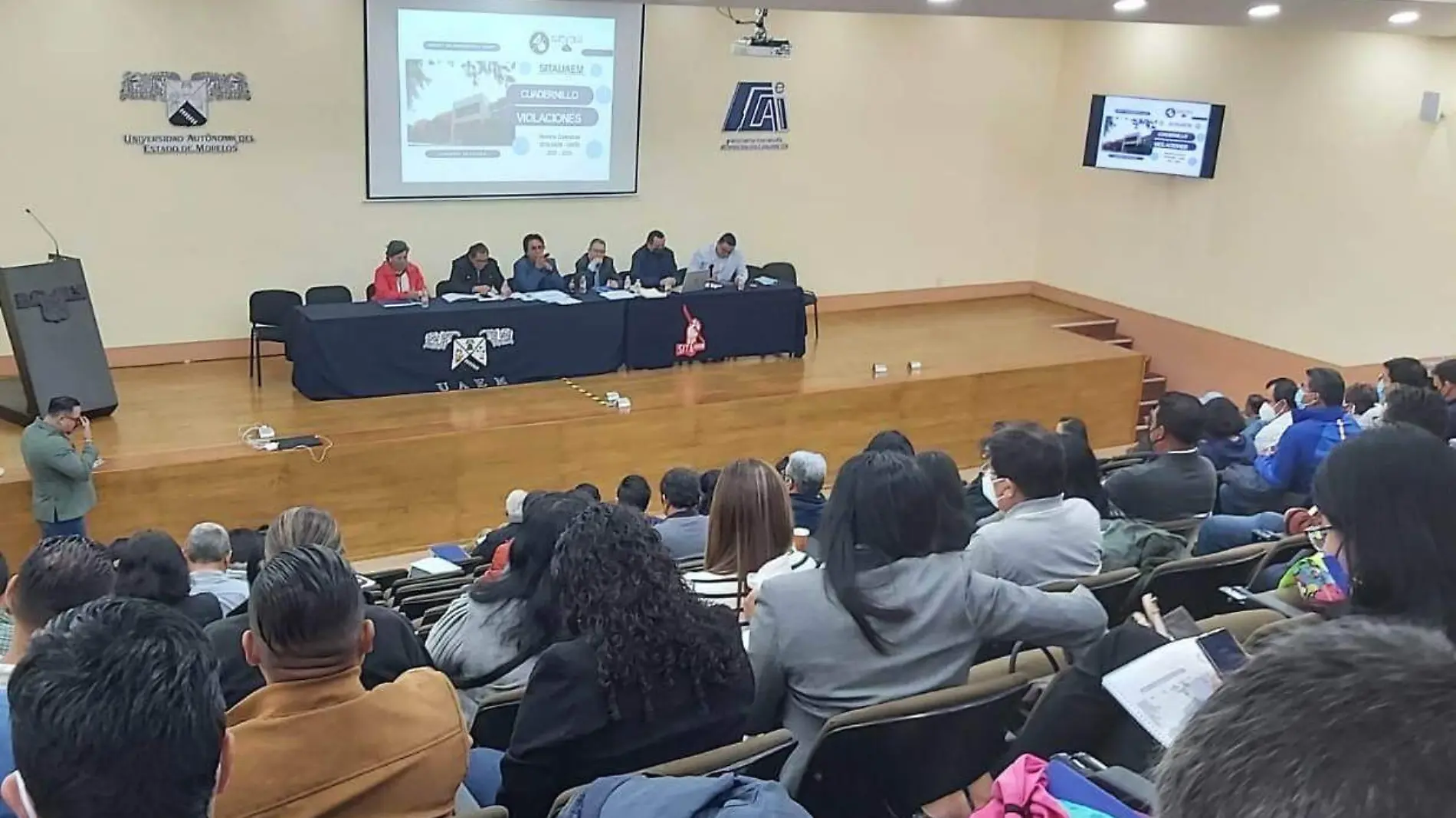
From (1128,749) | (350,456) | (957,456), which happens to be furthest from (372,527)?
(1128,749)

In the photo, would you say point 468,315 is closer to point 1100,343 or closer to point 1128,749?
point 1100,343

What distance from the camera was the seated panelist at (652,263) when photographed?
1004cm

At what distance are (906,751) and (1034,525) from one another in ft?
4.73

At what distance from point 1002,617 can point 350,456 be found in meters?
5.45

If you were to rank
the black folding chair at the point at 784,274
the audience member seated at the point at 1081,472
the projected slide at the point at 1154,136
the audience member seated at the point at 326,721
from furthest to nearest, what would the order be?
the black folding chair at the point at 784,274, the projected slide at the point at 1154,136, the audience member seated at the point at 1081,472, the audience member seated at the point at 326,721

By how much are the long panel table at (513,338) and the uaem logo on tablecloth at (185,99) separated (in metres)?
1.55

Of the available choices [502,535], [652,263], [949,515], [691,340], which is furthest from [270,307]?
[949,515]

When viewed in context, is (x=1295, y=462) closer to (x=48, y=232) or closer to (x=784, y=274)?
(x=784, y=274)

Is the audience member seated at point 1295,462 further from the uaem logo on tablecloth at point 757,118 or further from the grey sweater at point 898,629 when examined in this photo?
the uaem logo on tablecloth at point 757,118

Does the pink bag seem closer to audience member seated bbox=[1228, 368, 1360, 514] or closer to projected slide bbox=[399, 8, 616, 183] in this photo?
audience member seated bbox=[1228, 368, 1360, 514]

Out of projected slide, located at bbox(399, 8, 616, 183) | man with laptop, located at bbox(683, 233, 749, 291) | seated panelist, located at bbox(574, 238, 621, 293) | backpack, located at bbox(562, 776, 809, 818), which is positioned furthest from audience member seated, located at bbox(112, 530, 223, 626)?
projected slide, located at bbox(399, 8, 616, 183)

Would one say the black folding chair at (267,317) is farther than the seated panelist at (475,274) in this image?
No

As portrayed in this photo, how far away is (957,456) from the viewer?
31.2 feet

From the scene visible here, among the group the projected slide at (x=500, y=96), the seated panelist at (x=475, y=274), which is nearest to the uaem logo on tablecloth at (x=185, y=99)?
the projected slide at (x=500, y=96)
